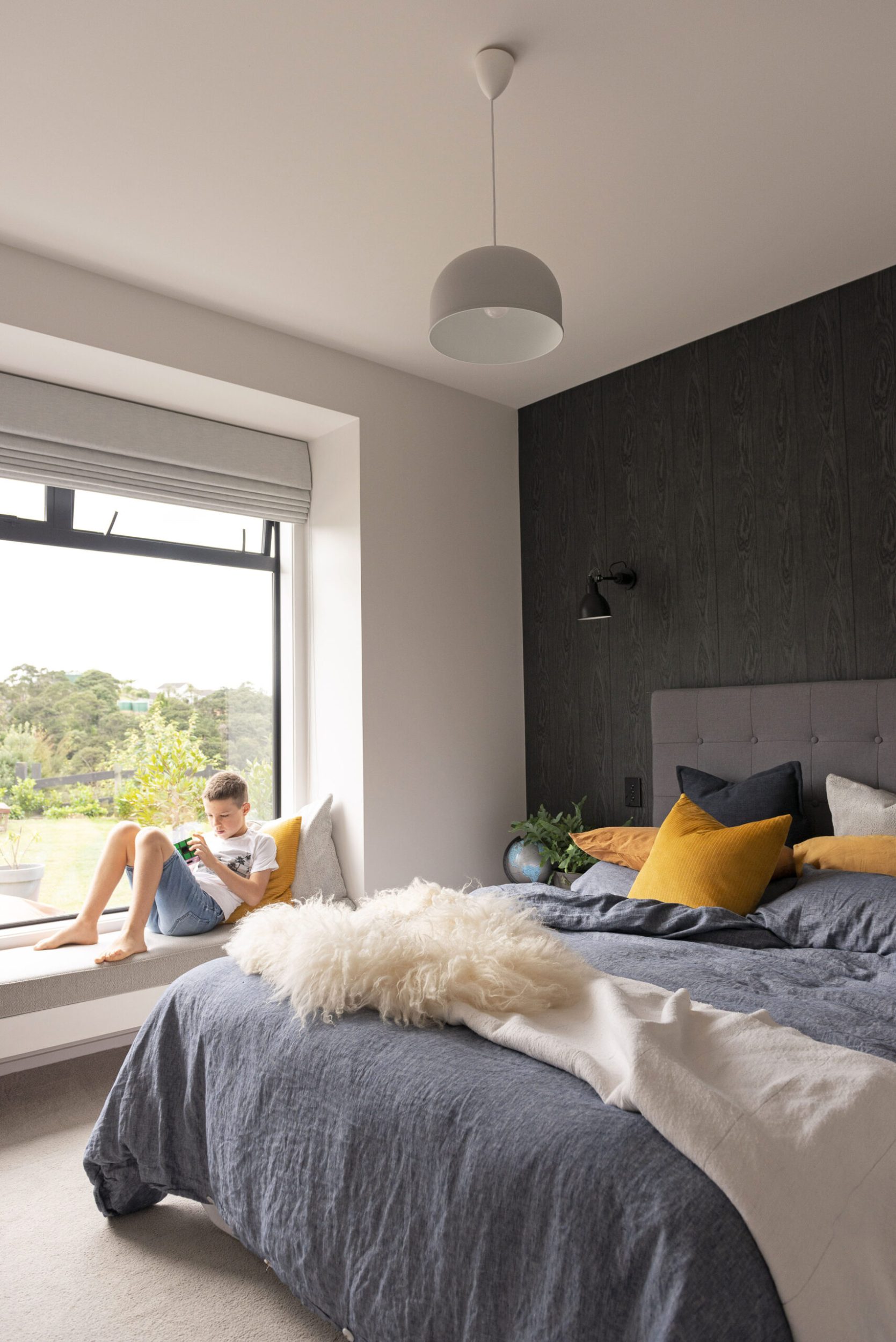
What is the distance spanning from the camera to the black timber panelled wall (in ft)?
10.7

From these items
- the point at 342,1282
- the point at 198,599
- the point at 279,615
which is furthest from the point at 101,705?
the point at 342,1282

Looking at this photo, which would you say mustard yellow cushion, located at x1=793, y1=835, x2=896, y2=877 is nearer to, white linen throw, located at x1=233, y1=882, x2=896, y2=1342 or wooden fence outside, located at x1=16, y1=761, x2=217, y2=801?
white linen throw, located at x1=233, y1=882, x2=896, y2=1342

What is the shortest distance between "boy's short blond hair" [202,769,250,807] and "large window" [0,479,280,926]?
1.31ft

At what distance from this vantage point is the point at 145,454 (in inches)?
144

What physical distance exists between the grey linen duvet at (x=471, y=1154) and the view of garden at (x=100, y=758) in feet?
5.06

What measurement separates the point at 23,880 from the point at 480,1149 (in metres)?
2.65

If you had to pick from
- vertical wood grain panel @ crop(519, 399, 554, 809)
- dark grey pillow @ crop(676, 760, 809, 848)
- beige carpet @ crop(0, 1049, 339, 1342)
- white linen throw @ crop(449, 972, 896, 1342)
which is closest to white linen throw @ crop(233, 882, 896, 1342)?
white linen throw @ crop(449, 972, 896, 1342)

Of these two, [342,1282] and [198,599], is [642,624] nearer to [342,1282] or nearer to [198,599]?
[198,599]

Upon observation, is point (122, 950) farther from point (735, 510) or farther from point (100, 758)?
point (735, 510)

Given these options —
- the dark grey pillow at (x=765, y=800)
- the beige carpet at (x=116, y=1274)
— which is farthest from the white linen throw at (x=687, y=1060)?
the dark grey pillow at (x=765, y=800)

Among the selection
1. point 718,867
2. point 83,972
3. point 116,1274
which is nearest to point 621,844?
point 718,867

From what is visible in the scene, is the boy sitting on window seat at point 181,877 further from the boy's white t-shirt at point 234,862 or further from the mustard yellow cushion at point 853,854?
the mustard yellow cushion at point 853,854

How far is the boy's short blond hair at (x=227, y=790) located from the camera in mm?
3518

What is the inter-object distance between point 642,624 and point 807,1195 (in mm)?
2945
